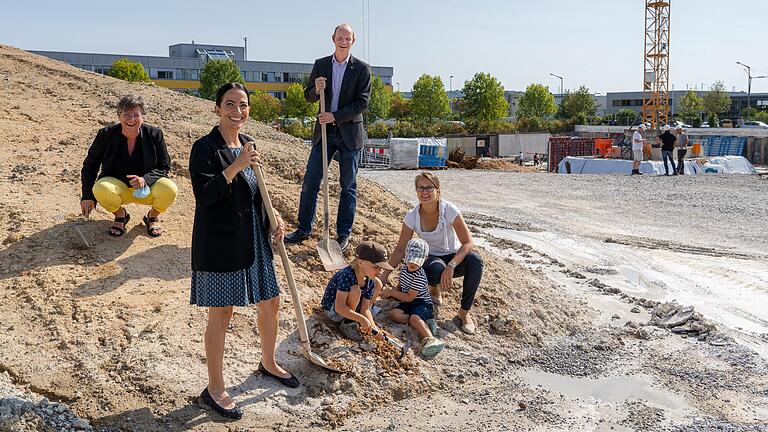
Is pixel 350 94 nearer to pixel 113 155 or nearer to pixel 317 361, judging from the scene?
pixel 113 155

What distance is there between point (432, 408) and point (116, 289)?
2324 millimetres

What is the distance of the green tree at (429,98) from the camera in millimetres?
60875

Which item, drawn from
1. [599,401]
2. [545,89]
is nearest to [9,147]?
[599,401]

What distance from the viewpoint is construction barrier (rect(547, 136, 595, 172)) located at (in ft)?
Result: 115

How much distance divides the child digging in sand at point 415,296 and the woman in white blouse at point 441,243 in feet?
0.52

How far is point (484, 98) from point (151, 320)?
57981mm

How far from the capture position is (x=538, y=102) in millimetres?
74125

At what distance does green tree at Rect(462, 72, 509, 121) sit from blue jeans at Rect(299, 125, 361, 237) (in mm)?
55877

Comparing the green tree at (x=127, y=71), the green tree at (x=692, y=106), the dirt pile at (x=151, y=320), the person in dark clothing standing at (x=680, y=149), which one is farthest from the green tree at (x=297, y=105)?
the dirt pile at (x=151, y=320)

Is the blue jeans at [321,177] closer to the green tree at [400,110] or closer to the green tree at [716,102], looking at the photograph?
the green tree at [400,110]

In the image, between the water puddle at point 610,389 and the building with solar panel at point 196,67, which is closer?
the water puddle at point 610,389

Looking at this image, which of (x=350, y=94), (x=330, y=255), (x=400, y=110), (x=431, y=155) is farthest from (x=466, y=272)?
(x=400, y=110)

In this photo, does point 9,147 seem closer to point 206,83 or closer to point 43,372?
point 43,372

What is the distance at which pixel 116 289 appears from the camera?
5332 mm
